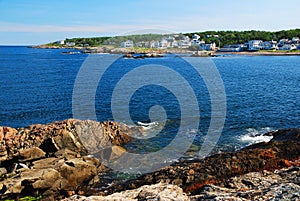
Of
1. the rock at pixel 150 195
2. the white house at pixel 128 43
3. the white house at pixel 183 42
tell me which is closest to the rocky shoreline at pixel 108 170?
the rock at pixel 150 195

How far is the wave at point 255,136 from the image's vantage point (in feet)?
100

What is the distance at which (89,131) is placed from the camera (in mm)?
29703

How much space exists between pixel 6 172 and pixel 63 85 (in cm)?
4737

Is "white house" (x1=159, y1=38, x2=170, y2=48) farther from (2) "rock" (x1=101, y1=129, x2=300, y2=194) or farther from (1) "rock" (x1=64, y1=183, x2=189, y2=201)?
(1) "rock" (x1=64, y1=183, x2=189, y2=201)

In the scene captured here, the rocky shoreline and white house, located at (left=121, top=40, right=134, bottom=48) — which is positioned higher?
white house, located at (left=121, top=40, right=134, bottom=48)

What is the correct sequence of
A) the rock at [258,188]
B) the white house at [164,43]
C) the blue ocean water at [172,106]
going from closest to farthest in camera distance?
the rock at [258,188] → the blue ocean water at [172,106] → the white house at [164,43]

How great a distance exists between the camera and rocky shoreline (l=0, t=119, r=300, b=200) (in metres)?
13.8

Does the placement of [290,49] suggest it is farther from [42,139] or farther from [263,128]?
[42,139]

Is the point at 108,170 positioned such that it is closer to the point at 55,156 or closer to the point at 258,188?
the point at 55,156

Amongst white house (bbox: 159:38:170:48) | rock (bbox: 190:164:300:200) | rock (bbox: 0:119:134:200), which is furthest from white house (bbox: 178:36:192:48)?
rock (bbox: 190:164:300:200)

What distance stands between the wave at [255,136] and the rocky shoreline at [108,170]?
190cm

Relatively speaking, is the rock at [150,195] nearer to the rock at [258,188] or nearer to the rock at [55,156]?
the rock at [258,188]

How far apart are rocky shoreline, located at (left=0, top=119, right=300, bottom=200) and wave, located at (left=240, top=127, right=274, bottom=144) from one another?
1900mm

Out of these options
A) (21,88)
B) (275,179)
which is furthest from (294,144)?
(21,88)
